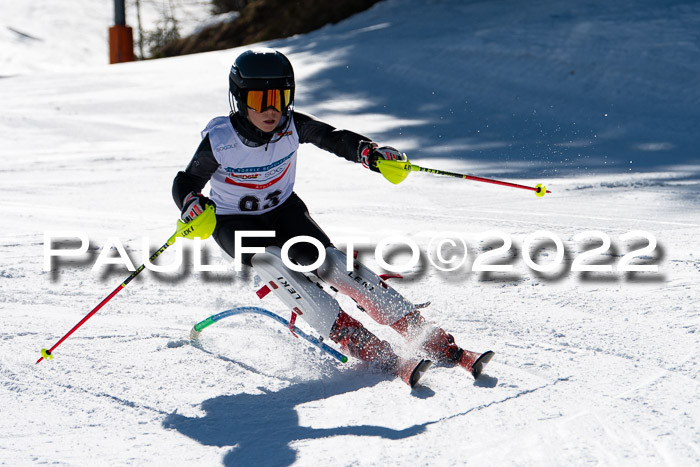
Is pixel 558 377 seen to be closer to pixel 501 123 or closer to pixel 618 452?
pixel 618 452

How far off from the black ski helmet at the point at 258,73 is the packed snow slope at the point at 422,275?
84 cm

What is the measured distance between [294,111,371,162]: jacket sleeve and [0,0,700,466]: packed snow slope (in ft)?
2.43

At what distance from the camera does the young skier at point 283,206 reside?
143 inches

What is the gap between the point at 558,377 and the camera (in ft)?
11.4

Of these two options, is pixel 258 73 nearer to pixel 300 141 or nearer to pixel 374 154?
pixel 300 141

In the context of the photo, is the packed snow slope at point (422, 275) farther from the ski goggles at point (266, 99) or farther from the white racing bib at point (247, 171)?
the ski goggles at point (266, 99)

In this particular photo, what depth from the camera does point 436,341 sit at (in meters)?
3.67

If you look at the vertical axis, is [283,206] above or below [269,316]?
above

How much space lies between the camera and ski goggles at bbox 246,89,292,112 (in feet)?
12.3
